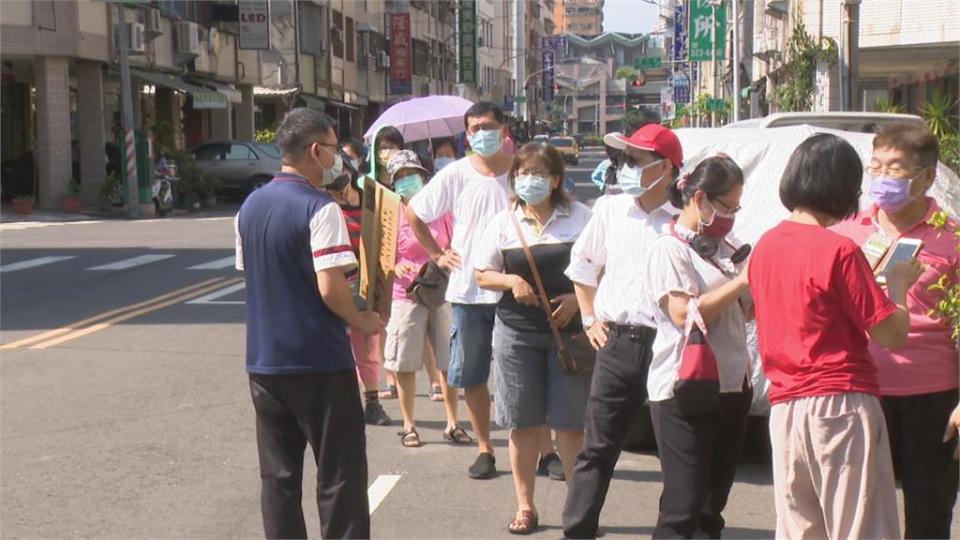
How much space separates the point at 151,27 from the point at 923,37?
855 inches

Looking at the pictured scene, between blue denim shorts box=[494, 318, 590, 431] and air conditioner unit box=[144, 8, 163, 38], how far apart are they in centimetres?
3115

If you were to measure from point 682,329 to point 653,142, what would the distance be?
906 millimetres

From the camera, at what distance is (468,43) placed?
8038 cm

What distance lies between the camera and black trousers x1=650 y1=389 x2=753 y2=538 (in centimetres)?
527

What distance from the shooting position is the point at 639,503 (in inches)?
276

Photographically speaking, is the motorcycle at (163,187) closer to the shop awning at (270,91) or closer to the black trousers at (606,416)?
the shop awning at (270,91)

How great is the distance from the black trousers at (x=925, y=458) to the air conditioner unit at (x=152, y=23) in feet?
109

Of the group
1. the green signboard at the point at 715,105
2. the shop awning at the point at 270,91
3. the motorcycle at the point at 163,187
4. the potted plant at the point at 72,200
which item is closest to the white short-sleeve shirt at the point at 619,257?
the motorcycle at the point at 163,187

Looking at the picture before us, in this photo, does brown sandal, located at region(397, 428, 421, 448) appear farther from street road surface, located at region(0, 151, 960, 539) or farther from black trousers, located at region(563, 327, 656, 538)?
black trousers, located at region(563, 327, 656, 538)

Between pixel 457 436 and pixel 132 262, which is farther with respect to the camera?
pixel 132 262

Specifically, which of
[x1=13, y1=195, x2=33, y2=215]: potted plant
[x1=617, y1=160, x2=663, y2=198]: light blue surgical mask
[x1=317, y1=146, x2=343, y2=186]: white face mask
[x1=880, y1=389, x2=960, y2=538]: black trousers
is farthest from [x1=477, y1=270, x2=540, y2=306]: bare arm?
[x1=13, y1=195, x2=33, y2=215]: potted plant

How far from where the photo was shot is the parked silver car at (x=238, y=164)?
36812 millimetres

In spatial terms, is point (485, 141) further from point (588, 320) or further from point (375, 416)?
point (375, 416)

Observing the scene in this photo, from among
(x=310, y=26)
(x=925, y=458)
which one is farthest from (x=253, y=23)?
(x=925, y=458)
